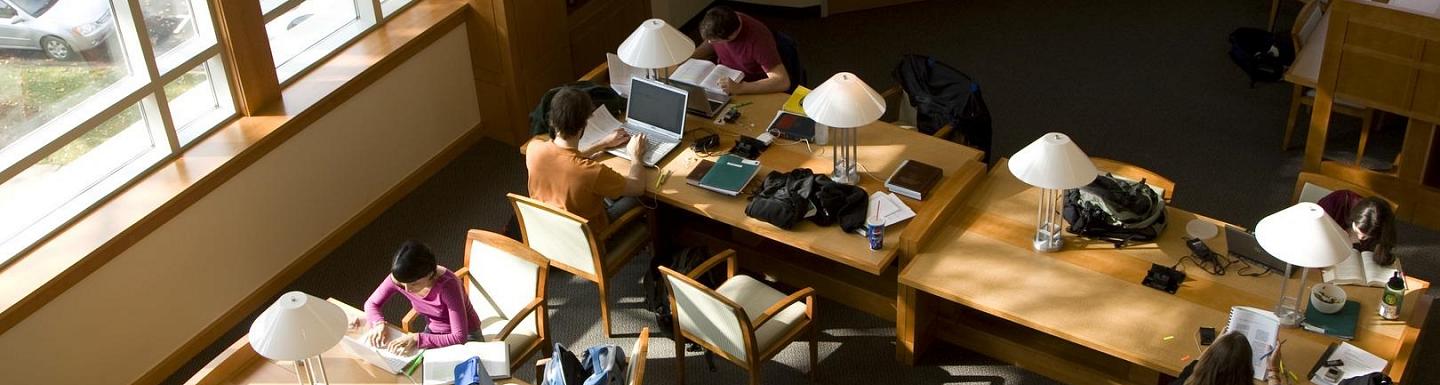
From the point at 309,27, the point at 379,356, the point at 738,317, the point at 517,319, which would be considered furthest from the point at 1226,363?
the point at 309,27

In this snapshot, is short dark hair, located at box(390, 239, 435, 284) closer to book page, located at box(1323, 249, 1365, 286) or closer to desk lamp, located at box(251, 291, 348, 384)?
desk lamp, located at box(251, 291, 348, 384)

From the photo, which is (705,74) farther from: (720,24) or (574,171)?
(574,171)

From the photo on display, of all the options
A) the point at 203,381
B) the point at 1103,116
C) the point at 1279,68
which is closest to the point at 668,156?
the point at 203,381

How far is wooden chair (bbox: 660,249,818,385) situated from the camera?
4.92m

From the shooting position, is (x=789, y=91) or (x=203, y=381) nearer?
(x=203, y=381)

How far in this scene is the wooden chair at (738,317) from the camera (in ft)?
16.1

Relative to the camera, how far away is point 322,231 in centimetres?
654

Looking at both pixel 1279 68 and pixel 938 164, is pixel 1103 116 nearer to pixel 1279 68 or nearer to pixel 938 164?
pixel 1279 68

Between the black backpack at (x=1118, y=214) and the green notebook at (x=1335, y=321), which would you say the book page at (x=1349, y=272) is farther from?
the black backpack at (x=1118, y=214)

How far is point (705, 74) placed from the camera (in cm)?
653

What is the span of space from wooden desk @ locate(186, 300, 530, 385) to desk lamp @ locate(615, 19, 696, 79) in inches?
71.4

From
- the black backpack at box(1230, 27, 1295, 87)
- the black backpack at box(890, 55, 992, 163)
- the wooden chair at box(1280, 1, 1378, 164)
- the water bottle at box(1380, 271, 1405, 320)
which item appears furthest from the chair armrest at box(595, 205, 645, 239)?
the black backpack at box(1230, 27, 1295, 87)

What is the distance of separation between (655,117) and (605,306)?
884mm

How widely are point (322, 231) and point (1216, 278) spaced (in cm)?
403
